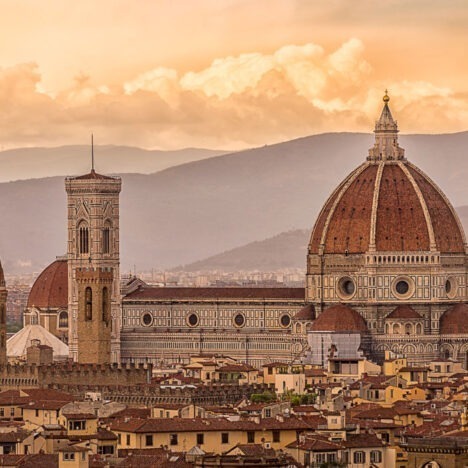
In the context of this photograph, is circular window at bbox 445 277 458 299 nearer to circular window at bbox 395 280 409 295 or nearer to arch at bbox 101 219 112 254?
circular window at bbox 395 280 409 295

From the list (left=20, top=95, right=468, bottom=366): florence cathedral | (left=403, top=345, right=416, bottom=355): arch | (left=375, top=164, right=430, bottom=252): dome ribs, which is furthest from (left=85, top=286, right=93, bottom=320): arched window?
(left=375, top=164, right=430, bottom=252): dome ribs

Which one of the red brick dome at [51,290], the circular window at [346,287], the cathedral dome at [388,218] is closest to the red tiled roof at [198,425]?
the cathedral dome at [388,218]

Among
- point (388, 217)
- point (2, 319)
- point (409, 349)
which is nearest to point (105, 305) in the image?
point (2, 319)

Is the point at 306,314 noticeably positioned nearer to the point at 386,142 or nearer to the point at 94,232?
the point at 386,142

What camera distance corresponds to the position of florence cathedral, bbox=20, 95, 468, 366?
172m

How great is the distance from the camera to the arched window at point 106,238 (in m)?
185

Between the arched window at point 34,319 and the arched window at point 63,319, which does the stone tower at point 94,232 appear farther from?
the arched window at point 63,319

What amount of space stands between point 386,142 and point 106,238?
18.5 meters

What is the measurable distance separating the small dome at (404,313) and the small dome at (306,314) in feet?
17.2

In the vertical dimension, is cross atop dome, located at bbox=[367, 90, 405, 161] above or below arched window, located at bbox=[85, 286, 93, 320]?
above

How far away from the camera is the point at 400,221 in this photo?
174 metres

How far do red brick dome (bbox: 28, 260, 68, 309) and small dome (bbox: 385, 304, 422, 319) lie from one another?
2659 cm

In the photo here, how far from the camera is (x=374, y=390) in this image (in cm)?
11900

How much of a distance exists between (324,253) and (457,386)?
49327 mm
